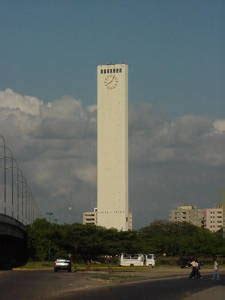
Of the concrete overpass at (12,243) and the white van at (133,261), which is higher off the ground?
the concrete overpass at (12,243)

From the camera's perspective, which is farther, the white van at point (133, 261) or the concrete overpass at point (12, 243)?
the white van at point (133, 261)

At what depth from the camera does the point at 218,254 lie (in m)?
158

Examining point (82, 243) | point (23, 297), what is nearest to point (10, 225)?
point (82, 243)

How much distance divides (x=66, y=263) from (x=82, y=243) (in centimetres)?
4434

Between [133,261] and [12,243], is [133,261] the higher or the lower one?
the lower one

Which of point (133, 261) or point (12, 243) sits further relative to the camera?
point (12, 243)

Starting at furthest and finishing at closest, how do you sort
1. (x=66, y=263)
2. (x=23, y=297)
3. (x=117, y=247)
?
(x=117, y=247) < (x=66, y=263) < (x=23, y=297)

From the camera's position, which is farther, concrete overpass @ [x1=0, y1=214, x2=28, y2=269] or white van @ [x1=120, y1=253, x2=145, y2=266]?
white van @ [x1=120, y1=253, x2=145, y2=266]

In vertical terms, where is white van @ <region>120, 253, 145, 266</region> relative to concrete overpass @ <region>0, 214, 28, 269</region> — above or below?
below

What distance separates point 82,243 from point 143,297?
94.2 metres

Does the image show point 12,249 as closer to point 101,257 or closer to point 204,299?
point 101,257

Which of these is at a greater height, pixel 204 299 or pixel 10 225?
pixel 10 225

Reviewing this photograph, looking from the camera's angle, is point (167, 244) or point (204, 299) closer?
point (204, 299)

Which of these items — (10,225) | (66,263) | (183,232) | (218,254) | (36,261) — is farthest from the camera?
(183,232)
